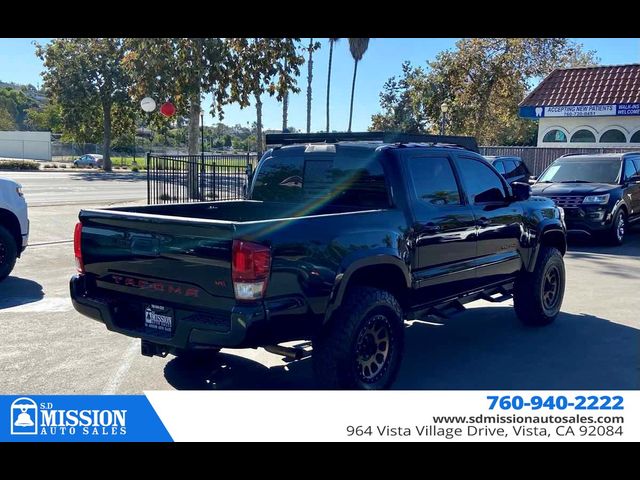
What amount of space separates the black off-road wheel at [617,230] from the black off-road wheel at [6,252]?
421 inches

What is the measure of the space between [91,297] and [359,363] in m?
2.11

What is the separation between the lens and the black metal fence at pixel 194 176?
17719 mm

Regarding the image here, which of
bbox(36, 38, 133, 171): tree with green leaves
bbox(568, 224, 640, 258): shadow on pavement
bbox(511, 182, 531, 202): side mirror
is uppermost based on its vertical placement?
bbox(36, 38, 133, 171): tree with green leaves

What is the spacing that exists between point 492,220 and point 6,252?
6.31 m

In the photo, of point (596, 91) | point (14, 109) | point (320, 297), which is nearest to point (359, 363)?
point (320, 297)

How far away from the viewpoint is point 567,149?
2286 cm

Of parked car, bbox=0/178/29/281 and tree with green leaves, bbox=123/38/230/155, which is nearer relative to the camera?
parked car, bbox=0/178/29/281

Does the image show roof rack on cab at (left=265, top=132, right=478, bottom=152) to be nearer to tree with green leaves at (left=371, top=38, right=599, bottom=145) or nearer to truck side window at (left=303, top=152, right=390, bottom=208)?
truck side window at (left=303, top=152, right=390, bottom=208)

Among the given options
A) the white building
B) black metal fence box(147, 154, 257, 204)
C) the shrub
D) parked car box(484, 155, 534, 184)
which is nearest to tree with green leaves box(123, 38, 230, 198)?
black metal fence box(147, 154, 257, 204)

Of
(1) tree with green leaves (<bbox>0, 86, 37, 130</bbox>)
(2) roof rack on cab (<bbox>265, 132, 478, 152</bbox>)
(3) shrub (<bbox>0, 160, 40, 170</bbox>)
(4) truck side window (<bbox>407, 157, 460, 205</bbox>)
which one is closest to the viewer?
(4) truck side window (<bbox>407, 157, 460, 205</bbox>)

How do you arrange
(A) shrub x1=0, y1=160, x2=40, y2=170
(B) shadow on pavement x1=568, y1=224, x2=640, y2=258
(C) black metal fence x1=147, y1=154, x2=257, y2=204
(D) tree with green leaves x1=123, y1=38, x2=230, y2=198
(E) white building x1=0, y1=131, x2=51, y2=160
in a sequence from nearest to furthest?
(B) shadow on pavement x1=568, y1=224, x2=640, y2=258, (C) black metal fence x1=147, y1=154, x2=257, y2=204, (D) tree with green leaves x1=123, y1=38, x2=230, y2=198, (A) shrub x1=0, y1=160, x2=40, y2=170, (E) white building x1=0, y1=131, x2=51, y2=160

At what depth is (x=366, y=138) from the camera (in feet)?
18.9

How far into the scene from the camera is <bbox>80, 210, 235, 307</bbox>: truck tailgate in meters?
4.05

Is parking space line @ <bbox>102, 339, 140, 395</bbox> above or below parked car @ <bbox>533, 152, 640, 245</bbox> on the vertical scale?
below
